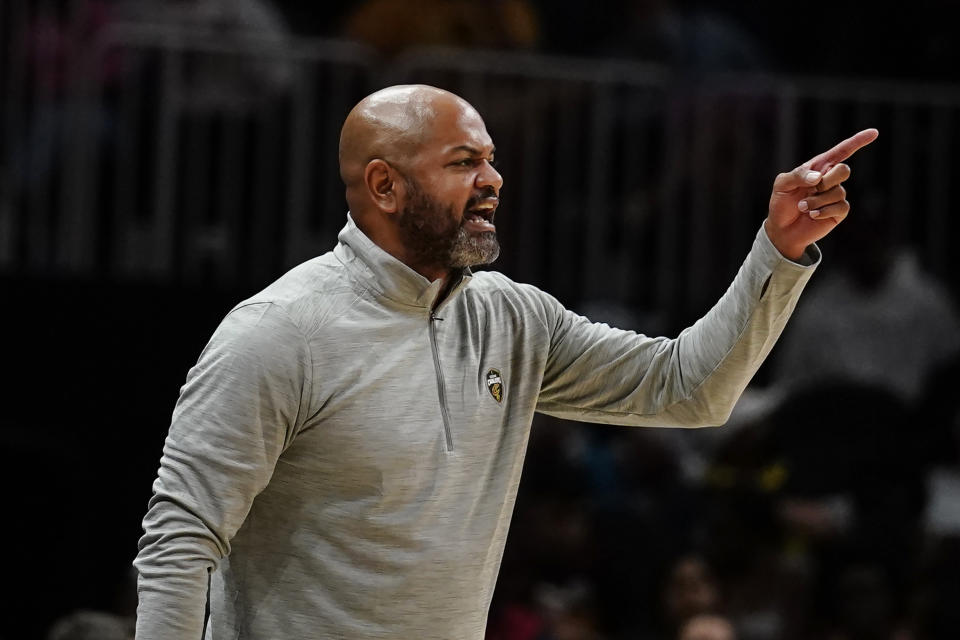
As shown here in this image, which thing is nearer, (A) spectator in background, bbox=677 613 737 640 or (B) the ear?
(B) the ear

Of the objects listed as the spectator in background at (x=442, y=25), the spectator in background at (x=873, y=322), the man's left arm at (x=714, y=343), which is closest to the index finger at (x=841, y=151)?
the man's left arm at (x=714, y=343)

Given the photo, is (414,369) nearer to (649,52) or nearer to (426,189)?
(426,189)

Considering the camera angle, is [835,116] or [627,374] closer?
[627,374]

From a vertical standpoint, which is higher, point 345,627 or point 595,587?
point 345,627

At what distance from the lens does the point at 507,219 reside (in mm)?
6621

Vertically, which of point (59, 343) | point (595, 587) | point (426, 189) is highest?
point (426, 189)

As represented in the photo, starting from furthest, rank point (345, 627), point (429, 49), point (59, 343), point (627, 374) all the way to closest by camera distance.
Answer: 1. point (429, 49)
2. point (59, 343)
3. point (627, 374)
4. point (345, 627)

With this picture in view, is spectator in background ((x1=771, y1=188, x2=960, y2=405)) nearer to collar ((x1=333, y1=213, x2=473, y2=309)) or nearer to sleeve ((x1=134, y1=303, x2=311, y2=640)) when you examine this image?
collar ((x1=333, y1=213, x2=473, y2=309))

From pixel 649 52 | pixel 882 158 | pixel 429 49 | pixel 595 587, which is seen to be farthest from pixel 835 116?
pixel 595 587

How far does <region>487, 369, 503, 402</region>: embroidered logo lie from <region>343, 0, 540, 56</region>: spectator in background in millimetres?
4049

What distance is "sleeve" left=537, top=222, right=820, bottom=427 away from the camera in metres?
2.53

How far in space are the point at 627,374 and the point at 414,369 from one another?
416mm

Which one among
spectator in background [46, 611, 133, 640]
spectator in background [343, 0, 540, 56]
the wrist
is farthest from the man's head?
spectator in background [343, 0, 540, 56]

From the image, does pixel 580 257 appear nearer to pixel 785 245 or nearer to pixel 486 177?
pixel 486 177
